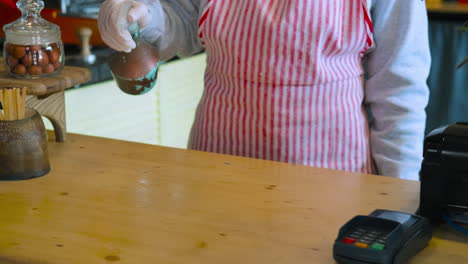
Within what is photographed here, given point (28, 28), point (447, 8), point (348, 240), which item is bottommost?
point (447, 8)

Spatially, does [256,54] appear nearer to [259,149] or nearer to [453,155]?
[259,149]

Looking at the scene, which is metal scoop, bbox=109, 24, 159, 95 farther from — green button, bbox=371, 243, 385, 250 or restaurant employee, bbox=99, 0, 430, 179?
green button, bbox=371, 243, 385, 250

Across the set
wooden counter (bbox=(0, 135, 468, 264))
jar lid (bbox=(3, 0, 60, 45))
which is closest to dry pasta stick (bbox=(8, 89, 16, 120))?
wooden counter (bbox=(0, 135, 468, 264))

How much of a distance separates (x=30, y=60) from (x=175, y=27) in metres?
0.36

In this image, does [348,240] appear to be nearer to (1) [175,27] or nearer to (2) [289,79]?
(2) [289,79]

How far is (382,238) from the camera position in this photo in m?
0.81

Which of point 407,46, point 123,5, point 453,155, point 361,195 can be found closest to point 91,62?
point 123,5

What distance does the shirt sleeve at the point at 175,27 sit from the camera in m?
1.44

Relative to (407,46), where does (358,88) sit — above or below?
below

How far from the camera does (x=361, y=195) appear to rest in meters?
1.06

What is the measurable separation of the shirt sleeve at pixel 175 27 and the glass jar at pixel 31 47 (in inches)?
8.0

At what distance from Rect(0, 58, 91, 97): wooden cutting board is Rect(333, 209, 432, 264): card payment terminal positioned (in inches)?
25.4

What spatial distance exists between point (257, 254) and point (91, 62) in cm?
177

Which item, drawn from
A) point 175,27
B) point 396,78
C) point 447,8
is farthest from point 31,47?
point 447,8
